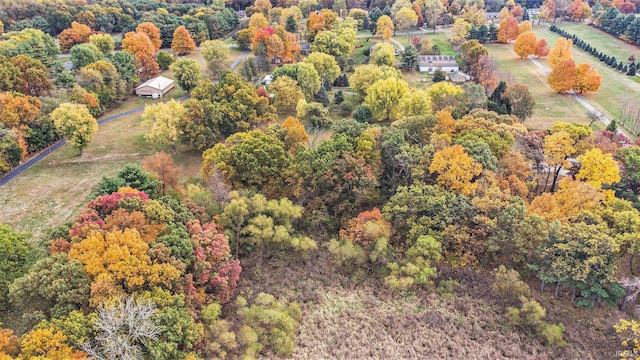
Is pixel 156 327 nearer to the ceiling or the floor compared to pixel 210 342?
nearer to the ceiling

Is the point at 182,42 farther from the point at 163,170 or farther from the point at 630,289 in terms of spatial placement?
the point at 630,289

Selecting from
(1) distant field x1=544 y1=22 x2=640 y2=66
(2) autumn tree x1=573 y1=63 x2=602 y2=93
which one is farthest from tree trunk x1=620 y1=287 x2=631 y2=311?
(1) distant field x1=544 y1=22 x2=640 y2=66

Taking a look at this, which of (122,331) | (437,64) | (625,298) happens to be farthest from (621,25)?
(122,331)

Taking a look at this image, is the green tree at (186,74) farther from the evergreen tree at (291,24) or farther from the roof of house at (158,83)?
the evergreen tree at (291,24)

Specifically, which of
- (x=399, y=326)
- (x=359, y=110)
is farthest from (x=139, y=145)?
(x=399, y=326)

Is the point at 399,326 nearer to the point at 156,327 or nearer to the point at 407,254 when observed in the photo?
the point at 407,254

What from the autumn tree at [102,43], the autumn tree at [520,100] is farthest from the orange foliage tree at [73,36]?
the autumn tree at [520,100]
